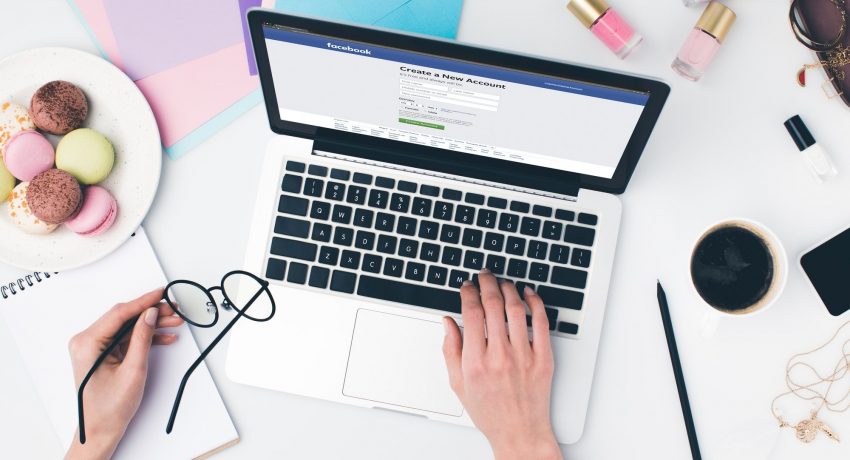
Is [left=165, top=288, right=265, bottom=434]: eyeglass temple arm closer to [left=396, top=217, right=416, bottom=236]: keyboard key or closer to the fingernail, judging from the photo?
the fingernail

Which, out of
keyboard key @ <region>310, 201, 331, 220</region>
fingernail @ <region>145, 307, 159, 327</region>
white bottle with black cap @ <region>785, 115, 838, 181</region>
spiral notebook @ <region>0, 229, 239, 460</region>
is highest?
white bottle with black cap @ <region>785, 115, 838, 181</region>

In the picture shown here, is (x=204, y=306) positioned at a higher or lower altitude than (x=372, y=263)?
lower

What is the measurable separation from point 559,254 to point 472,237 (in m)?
0.11

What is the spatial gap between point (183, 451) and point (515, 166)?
55 centimetres

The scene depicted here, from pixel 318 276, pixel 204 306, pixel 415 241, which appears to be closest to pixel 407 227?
pixel 415 241

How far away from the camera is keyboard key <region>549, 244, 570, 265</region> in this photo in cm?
74

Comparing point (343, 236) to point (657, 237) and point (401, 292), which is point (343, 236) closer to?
point (401, 292)

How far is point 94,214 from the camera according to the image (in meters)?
0.73

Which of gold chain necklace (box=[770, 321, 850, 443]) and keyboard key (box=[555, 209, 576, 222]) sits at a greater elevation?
keyboard key (box=[555, 209, 576, 222])

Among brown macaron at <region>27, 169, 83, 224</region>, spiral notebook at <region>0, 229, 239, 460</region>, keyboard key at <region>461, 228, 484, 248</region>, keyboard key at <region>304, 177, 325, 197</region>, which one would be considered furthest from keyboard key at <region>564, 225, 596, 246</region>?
brown macaron at <region>27, 169, 83, 224</region>

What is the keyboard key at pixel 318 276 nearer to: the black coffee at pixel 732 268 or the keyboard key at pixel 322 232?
the keyboard key at pixel 322 232

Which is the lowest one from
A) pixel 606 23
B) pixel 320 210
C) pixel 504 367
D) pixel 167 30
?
pixel 504 367

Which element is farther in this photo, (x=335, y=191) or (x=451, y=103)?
(x=335, y=191)

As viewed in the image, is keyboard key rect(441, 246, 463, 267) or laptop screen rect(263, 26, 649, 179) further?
keyboard key rect(441, 246, 463, 267)
